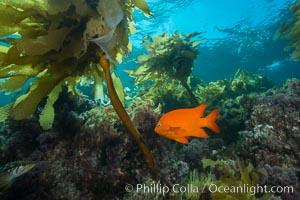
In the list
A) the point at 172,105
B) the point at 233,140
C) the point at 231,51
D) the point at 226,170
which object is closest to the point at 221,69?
the point at 231,51

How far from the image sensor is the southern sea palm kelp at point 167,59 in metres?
5.51

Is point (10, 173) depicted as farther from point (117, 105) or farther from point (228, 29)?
point (228, 29)

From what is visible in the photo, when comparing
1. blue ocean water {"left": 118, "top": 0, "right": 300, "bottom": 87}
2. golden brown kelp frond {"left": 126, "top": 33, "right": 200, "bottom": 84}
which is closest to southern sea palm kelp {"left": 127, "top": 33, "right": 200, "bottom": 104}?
golden brown kelp frond {"left": 126, "top": 33, "right": 200, "bottom": 84}

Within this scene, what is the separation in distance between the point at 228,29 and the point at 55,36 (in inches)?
822

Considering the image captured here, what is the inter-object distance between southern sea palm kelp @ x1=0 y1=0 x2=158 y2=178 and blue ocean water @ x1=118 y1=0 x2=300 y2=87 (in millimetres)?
13250

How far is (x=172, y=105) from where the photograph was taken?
703 cm

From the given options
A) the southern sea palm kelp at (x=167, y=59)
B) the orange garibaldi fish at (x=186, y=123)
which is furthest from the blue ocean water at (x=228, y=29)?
the orange garibaldi fish at (x=186, y=123)

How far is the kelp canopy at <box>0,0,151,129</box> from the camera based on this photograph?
70.8 inches

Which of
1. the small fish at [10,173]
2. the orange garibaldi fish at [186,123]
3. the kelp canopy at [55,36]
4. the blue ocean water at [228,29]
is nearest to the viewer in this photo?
the kelp canopy at [55,36]

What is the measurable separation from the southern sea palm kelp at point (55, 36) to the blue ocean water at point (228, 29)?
43.5ft

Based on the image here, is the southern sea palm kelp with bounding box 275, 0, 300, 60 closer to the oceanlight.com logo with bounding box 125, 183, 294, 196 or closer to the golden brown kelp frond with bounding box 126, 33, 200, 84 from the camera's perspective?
the golden brown kelp frond with bounding box 126, 33, 200, 84

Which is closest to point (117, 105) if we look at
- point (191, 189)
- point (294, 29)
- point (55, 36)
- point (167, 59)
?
point (55, 36)

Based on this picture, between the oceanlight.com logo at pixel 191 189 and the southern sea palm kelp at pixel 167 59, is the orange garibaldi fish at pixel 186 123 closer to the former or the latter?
the oceanlight.com logo at pixel 191 189

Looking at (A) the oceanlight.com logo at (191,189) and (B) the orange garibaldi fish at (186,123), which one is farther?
(B) the orange garibaldi fish at (186,123)
